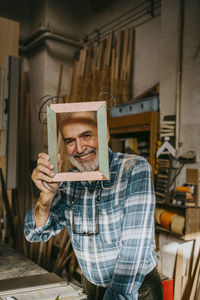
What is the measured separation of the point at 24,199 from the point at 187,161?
2.61 metres

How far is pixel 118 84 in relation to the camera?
389 cm

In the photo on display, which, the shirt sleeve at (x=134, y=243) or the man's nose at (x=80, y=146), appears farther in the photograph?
the man's nose at (x=80, y=146)

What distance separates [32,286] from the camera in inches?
48.5

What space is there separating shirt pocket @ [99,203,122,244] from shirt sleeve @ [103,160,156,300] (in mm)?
110

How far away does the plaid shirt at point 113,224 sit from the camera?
43.9 inches

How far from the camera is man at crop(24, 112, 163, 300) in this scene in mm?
1121

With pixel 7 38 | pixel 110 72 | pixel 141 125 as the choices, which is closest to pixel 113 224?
pixel 141 125

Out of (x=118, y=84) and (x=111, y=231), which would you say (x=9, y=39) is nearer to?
(x=118, y=84)

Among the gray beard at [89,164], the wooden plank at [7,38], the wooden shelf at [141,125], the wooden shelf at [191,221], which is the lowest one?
the wooden shelf at [191,221]

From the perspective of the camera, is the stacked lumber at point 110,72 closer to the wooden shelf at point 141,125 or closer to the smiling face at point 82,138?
the wooden shelf at point 141,125

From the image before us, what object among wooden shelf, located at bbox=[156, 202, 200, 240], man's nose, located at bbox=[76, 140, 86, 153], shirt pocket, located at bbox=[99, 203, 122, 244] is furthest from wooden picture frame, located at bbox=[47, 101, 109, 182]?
wooden shelf, located at bbox=[156, 202, 200, 240]

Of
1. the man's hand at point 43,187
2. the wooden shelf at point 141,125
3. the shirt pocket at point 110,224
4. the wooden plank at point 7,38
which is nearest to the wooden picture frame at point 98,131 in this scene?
the man's hand at point 43,187

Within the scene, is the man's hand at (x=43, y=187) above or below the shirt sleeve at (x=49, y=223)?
above

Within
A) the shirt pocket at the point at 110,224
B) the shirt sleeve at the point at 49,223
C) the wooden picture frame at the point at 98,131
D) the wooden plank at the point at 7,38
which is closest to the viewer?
the wooden picture frame at the point at 98,131
